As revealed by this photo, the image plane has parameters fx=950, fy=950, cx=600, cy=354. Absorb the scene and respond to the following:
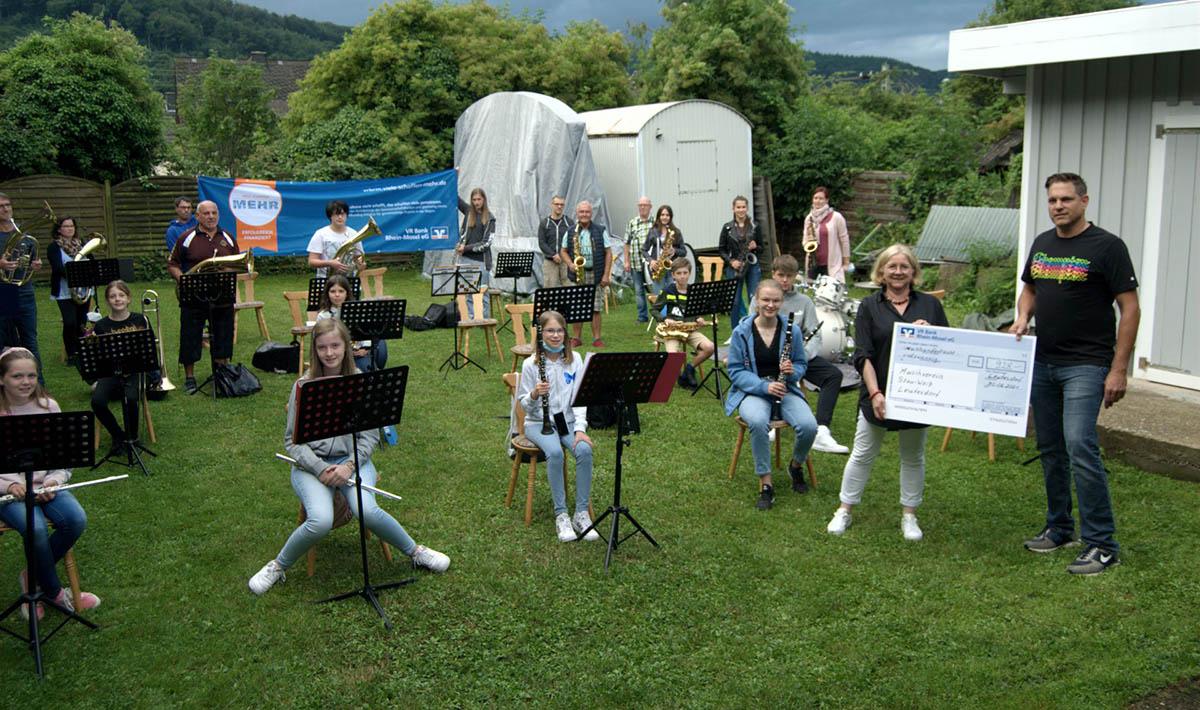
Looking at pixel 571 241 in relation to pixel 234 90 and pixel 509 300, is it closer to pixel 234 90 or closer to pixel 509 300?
pixel 509 300

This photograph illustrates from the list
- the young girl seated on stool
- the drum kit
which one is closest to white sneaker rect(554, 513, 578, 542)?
the young girl seated on stool

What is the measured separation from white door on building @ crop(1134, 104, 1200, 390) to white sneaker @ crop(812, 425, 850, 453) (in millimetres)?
2865

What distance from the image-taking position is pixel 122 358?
26.4 feet

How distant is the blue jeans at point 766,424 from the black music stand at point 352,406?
278 centimetres

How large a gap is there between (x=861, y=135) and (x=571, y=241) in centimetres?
971

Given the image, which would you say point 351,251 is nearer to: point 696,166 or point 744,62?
point 696,166

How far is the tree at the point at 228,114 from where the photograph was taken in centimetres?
2656

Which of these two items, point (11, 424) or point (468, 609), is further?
point (468, 609)

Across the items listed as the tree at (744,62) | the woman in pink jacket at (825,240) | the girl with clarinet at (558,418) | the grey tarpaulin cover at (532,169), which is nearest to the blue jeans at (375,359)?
the girl with clarinet at (558,418)

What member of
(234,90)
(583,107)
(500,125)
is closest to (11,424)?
(500,125)

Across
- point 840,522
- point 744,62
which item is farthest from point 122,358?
point 744,62

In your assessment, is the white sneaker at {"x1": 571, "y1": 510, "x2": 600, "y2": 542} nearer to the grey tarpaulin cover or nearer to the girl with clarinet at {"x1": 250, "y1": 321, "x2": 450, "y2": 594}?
the girl with clarinet at {"x1": 250, "y1": 321, "x2": 450, "y2": 594}

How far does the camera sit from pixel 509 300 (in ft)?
54.3

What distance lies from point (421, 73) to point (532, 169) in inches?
199
